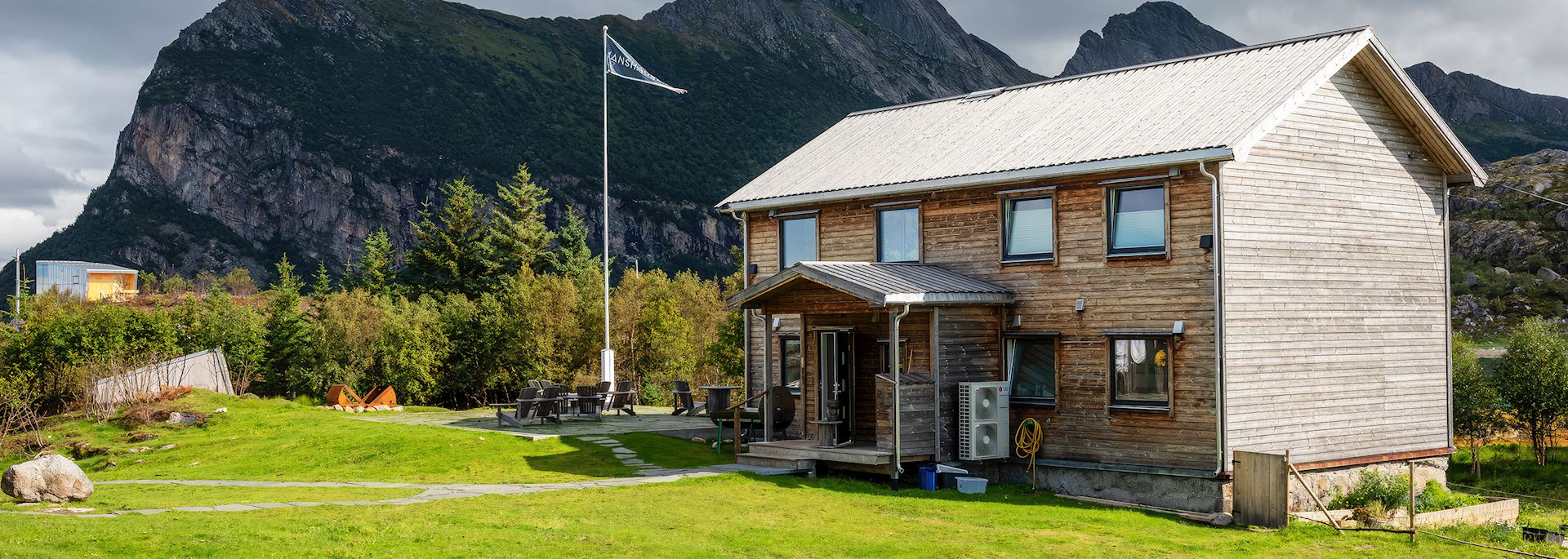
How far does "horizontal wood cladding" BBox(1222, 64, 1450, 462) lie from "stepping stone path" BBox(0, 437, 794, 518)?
26.0 feet

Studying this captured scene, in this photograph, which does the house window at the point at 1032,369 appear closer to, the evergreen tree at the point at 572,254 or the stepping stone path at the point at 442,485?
the stepping stone path at the point at 442,485

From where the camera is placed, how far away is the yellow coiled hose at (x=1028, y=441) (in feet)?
65.2

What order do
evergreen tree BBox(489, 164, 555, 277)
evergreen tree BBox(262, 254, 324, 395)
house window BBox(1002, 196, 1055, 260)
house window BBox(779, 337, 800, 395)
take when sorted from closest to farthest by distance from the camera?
house window BBox(1002, 196, 1055, 260)
house window BBox(779, 337, 800, 395)
evergreen tree BBox(262, 254, 324, 395)
evergreen tree BBox(489, 164, 555, 277)

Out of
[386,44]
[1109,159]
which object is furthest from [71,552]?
[386,44]

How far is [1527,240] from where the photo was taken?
77.2m

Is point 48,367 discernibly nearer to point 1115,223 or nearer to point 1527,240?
point 1115,223

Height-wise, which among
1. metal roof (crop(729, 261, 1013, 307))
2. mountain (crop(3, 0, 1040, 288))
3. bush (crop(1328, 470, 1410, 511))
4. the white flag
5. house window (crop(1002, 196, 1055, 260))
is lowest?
bush (crop(1328, 470, 1410, 511))

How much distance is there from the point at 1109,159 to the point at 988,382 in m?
4.13

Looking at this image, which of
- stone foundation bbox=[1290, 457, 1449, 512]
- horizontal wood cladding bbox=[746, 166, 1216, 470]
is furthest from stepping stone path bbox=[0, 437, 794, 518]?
stone foundation bbox=[1290, 457, 1449, 512]

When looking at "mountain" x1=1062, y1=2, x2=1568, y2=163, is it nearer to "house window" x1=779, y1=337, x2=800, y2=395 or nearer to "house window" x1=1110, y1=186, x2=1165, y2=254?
"house window" x1=779, y1=337, x2=800, y2=395

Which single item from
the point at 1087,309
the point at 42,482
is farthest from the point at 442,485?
the point at 1087,309

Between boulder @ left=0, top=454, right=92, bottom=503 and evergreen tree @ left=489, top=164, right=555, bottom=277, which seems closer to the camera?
boulder @ left=0, top=454, right=92, bottom=503

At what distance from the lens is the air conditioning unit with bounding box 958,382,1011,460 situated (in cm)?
1945

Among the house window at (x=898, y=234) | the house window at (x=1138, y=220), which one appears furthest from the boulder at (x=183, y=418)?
the house window at (x=1138, y=220)
